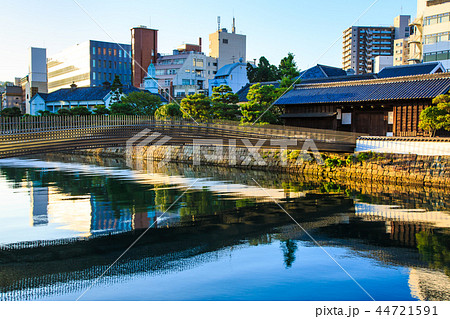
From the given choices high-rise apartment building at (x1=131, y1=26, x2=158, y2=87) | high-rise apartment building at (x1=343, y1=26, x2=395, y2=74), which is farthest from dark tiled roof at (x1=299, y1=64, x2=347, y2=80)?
high-rise apartment building at (x1=343, y1=26, x2=395, y2=74)

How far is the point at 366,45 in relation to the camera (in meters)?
115

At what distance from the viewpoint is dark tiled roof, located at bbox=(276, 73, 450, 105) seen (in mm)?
31266

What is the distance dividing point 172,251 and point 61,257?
3316 mm

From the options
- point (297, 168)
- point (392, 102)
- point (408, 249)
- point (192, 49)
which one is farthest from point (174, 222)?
point (192, 49)

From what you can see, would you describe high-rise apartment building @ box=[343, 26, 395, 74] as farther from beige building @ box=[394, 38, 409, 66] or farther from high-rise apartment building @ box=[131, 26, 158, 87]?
high-rise apartment building @ box=[131, 26, 158, 87]

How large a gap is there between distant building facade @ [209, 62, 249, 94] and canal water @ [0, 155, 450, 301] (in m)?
45.4

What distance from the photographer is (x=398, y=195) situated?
24.6 meters

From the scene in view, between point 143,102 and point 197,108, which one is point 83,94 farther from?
point 197,108

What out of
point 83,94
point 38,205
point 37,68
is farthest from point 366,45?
point 38,205

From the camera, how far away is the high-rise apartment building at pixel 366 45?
113 metres

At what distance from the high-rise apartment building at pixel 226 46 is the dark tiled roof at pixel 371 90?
51744 millimetres

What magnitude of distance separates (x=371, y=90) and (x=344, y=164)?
24.6ft

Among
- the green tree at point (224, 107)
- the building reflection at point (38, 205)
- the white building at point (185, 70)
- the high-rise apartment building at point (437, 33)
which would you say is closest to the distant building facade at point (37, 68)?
the white building at point (185, 70)

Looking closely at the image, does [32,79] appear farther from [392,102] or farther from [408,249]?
[408,249]
